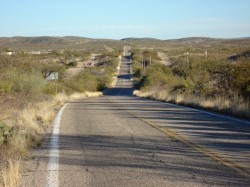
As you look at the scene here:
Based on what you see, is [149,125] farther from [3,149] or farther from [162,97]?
[162,97]

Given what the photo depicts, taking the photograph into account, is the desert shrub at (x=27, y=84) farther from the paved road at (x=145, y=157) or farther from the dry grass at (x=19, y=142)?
the paved road at (x=145, y=157)

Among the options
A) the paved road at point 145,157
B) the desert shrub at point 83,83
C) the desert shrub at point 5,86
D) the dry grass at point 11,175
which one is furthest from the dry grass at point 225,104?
the desert shrub at point 83,83

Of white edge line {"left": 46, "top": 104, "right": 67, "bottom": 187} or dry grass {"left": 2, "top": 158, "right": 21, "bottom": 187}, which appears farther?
white edge line {"left": 46, "top": 104, "right": 67, "bottom": 187}

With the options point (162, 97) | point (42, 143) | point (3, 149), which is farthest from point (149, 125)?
point (162, 97)

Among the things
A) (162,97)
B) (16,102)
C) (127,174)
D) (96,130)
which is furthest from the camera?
(162,97)

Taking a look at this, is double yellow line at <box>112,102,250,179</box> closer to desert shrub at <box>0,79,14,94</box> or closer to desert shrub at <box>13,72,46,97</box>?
desert shrub at <box>0,79,14,94</box>

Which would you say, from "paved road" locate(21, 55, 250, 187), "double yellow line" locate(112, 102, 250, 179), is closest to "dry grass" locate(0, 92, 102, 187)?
"paved road" locate(21, 55, 250, 187)

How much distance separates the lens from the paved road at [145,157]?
7.82 m

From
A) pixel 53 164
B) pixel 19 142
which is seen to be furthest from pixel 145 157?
pixel 19 142

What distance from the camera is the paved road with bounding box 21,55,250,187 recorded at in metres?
7.82

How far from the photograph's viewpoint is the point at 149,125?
1616cm

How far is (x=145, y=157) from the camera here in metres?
9.76

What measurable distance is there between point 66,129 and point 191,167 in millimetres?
7725

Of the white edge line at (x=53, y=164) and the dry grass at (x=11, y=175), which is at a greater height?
the dry grass at (x=11, y=175)
